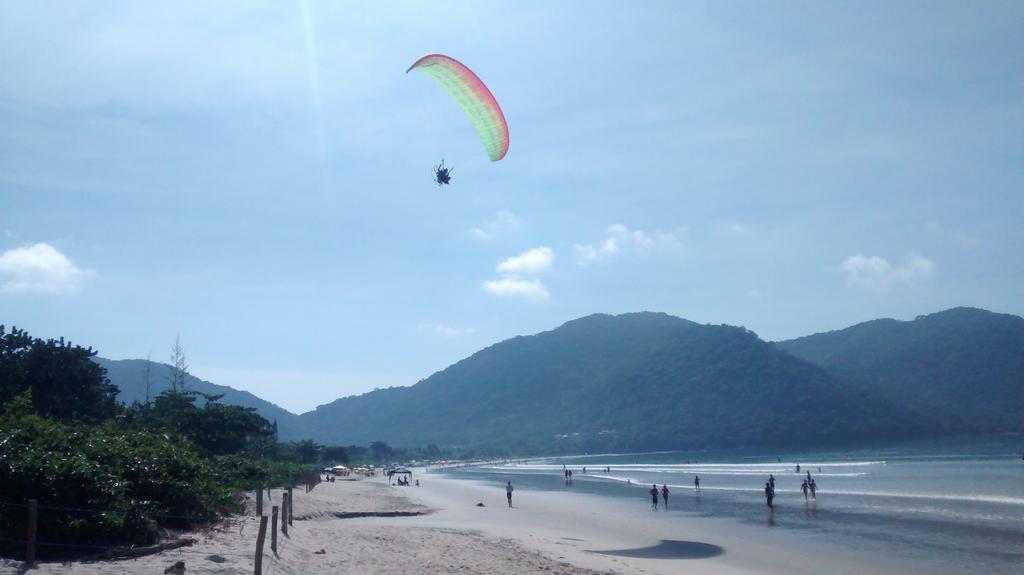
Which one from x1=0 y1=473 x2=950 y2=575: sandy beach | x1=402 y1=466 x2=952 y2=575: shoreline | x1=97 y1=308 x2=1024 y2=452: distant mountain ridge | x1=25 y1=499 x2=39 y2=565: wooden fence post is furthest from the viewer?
x1=97 y1=308 x2=1024 y2=452: distant mountain ridge

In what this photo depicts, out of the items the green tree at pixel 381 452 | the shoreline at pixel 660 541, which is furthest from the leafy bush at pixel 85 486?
the green tree at pixel 381 452

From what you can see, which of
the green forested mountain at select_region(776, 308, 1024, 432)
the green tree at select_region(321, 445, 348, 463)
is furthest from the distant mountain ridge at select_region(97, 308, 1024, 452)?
the green tree at select_region(321, 445, 348, 463)

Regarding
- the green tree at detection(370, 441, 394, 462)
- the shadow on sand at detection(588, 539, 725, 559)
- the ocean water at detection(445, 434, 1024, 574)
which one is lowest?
the green tree at detection(370, 441, 394, 462)

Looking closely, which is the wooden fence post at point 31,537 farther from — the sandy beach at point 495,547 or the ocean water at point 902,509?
the ocean water at point 902,509

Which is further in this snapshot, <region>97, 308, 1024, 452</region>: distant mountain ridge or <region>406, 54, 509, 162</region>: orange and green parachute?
<region>97, 308, 1024, 452</region>: distant mountain ridge

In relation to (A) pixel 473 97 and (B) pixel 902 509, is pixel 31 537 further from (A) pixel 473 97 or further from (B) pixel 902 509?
(B) pixel 902 509

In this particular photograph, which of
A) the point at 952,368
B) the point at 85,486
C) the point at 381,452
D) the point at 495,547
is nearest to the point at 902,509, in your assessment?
the point at 495,547

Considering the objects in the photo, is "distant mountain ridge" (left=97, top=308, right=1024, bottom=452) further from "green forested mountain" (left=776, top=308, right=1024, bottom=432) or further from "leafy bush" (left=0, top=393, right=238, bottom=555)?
"leafy bush" (left=0, top=393, right=238, bottom=555)
